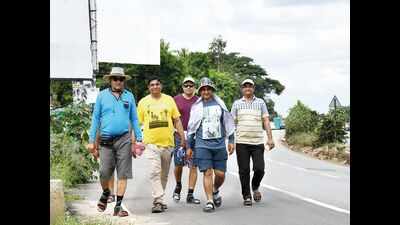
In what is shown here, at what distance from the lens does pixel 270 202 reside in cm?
911

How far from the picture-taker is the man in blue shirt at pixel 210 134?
8164 millimetres

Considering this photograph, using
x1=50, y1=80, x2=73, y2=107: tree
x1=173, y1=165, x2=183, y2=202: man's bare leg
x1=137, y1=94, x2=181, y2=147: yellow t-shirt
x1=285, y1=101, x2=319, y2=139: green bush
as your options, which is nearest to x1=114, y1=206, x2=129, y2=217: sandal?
x1=137, y1=94, x2=181, y2=147: yellow t-shirt

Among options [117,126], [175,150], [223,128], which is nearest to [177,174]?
[175,150]

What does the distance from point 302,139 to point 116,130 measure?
11.5 meters

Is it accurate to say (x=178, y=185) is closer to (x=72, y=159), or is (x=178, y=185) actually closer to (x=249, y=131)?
(x=249, y=131)

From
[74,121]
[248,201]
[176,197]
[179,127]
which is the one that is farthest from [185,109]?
[74,121]

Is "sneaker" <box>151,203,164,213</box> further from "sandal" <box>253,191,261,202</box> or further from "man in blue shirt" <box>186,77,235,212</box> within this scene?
"sandal" <box>253,191,261,202</box>

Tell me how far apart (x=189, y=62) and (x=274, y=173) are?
14.9 feet

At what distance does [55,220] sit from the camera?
675cm

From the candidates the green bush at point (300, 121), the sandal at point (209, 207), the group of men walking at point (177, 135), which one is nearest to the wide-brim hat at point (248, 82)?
the group of men walking at point (177, 135)

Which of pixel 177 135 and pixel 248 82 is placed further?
pixel 177 135

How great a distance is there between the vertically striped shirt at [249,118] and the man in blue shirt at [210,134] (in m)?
0.28

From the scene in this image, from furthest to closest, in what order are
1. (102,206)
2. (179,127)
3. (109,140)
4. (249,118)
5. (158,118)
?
(249,118) → (179,127) → (158,118) → (102,206) → (109,140)

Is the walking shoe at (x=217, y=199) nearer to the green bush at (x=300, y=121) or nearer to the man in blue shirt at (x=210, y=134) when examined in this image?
the man in blue shirt at (x=210, y=134)
